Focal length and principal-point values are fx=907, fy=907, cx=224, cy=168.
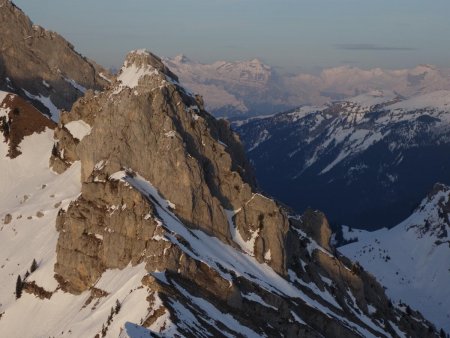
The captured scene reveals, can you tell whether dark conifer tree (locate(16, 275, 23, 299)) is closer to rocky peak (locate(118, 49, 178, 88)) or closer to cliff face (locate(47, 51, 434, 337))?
cliff face (locate(47, 51, 434, 337))

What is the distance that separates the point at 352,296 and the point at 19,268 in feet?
215

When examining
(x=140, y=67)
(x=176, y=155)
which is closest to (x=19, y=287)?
(x=176, y=155)

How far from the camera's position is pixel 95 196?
144500mm

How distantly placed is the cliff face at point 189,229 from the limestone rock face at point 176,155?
21cm

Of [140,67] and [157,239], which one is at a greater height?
[140,67]

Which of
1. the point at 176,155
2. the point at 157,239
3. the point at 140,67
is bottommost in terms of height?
the point at 157,239

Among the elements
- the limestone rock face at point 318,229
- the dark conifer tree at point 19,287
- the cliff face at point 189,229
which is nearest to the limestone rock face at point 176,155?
the cliff face at point 189,229

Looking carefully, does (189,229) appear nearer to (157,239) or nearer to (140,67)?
(157,239)

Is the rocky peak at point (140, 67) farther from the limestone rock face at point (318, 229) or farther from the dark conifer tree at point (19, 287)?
the dark conifer tree at point (19, 287)

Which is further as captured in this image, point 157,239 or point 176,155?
point 176,155

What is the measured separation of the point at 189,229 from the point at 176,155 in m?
13.7

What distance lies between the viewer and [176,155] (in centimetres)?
15325

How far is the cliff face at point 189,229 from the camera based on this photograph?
125 meters

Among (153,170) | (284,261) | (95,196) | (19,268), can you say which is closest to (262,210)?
(284,261)
